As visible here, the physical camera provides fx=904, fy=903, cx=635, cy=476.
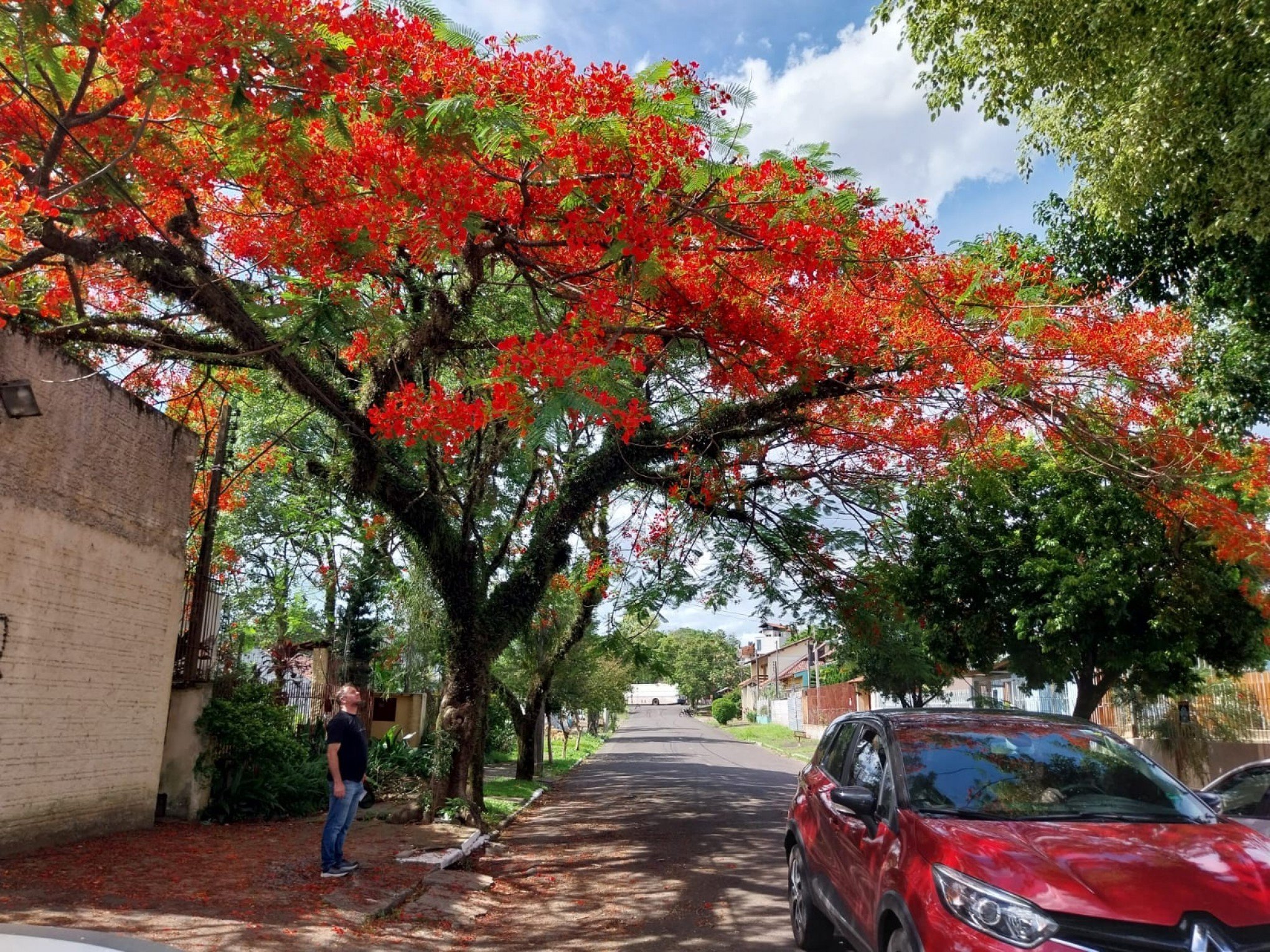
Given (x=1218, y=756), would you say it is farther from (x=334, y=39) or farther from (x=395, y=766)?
(x=334, y=39)

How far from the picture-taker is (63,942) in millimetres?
2193

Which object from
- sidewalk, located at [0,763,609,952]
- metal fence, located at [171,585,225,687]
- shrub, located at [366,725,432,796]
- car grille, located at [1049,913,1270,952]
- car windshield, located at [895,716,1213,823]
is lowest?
sidewalk, located at [0,763,609,952]

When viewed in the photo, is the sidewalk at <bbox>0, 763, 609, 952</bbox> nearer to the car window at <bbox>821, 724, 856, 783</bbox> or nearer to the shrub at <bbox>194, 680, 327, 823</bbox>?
the shrub at <bbox>194, 680, 327, 823</bbox>

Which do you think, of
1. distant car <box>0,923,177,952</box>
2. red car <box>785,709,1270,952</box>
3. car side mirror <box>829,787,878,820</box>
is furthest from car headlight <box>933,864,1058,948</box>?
distant car <box>0,923,177,952</box>

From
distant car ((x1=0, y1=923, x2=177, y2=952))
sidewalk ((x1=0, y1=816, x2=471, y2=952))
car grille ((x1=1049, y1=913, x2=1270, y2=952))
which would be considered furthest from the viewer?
sidewalk ((x1=0, y1=816, x2=471, y2=952))

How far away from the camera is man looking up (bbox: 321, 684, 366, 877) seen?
26.2 feet

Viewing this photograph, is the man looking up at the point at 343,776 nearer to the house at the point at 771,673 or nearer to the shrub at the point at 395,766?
the shrub at the point at 395,766

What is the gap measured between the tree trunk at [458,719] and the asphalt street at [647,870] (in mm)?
1144

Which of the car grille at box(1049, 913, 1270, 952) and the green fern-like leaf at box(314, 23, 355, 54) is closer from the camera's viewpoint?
the car grille at box(1049, 913, 1270, 952)

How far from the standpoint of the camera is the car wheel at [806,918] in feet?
19.2

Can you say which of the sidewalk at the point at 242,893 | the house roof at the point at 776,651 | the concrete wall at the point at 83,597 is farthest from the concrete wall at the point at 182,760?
the house roof at the point at 776,651

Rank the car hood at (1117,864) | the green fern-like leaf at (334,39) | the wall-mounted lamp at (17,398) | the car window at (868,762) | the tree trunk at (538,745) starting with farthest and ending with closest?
1. the tree trunk at (538,745)
2. the wall-mounted lamp at (17,398)
3. the green fern-like leaf at (334,39)
4. the car window at (868,762)
5. the car hood at (1117,864)

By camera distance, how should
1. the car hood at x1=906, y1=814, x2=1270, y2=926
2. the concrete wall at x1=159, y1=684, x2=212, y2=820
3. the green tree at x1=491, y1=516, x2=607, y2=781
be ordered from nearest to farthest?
the car hood at x1=906, y1=814, x2=1270, y2=926
the concrete wall at x1=159, y1=684, x2=212, y2=820
the green tree at x1=491, y1=516, x2=607, y2=781

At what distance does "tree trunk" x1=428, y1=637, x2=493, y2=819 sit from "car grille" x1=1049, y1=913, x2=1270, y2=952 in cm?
908
